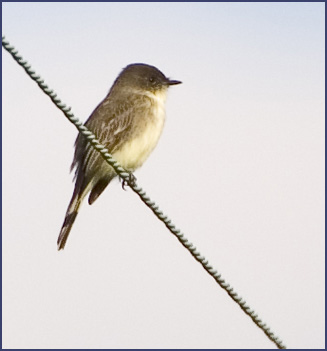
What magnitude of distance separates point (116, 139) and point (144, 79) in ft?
3.11

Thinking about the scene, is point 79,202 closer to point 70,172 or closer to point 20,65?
point 70,172

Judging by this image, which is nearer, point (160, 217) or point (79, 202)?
point (160, 217)

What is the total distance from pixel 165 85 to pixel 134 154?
997 mm

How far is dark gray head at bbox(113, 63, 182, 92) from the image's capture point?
6.89 meters

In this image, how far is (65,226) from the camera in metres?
6.11

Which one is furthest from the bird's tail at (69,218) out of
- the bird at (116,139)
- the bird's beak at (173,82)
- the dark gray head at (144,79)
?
the bird's beak at (173,82)

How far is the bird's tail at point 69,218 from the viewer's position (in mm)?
6020

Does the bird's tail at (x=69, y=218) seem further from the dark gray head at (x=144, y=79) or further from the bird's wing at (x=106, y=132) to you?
the dark gray head at (x=144, y=79)

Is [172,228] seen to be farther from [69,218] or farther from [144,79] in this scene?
[144,79]

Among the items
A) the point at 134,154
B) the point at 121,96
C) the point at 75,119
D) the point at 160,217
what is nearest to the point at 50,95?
the point at 75,119

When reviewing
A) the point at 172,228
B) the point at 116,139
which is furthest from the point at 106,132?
the point at 172,228

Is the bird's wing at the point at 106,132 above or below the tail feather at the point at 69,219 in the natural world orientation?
above

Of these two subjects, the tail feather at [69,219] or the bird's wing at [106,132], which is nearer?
the tail feather at [69,219]

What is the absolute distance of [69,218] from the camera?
20.2 ft
